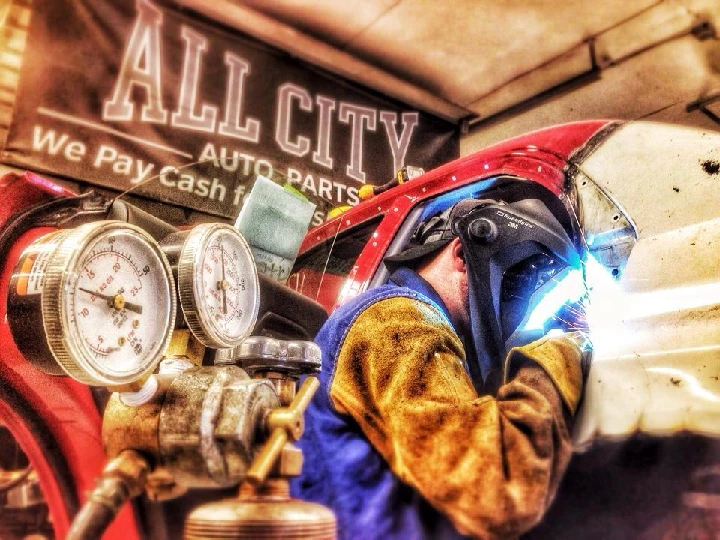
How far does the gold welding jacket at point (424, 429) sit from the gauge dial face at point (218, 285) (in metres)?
0.20

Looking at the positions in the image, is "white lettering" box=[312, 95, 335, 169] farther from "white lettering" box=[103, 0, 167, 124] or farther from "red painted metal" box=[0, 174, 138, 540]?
"red painted metal" box=[0, 174, 138, 540]

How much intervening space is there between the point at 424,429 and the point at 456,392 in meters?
0.09

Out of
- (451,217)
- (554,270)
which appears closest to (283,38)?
(451,217)

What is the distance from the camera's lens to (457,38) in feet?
10.9

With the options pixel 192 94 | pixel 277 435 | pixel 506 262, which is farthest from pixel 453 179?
pixel 192 94

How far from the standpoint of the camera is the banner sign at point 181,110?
2.63 m

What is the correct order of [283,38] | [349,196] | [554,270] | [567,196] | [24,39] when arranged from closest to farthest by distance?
[567,196] → [554,270] → [24,39] → [349,196] → [283,38]

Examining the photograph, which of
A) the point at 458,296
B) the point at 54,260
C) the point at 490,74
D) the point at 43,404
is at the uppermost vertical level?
the point at 490,74

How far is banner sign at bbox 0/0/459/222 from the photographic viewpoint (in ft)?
8.62

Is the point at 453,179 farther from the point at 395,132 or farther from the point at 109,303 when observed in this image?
the point at 395,132

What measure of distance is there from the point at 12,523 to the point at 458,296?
1.39 m

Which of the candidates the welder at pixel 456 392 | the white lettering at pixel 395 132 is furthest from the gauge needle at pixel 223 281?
the white lettering at pixel 395 132

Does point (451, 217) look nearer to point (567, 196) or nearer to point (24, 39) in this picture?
point (567, 196)

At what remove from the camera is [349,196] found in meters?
3.20
